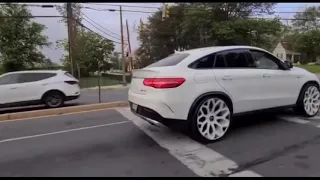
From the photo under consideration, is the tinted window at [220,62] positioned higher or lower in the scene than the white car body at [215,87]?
higher

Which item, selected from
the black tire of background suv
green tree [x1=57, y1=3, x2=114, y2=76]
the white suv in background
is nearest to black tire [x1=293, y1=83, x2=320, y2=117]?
the black tire of background suv

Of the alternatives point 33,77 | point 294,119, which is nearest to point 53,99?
point 33,77

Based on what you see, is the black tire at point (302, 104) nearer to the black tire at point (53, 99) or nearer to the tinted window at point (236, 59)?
the tinted window at point (236, 59)

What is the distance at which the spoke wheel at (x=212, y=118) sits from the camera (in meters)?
4.67

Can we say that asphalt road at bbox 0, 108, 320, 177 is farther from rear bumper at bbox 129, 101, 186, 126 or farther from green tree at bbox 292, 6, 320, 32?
green tree at bbox 292, 6, 320, 32

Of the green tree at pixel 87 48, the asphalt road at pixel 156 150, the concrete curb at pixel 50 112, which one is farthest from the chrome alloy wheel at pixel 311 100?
the green tree at pixel 87 48

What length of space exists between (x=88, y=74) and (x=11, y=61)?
27.4 feet

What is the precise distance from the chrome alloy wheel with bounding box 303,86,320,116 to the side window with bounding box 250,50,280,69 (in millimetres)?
1056

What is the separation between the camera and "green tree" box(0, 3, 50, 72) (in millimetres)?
29125

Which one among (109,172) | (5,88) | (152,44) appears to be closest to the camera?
(109,172)

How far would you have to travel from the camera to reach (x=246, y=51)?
5383mm

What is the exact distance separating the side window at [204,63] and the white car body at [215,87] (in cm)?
6

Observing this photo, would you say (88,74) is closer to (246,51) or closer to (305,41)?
(246,51)

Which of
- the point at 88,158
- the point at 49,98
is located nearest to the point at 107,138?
the point at 88,158
